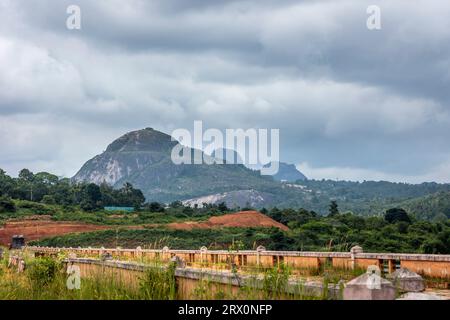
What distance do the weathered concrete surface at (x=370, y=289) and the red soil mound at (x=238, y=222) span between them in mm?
76446

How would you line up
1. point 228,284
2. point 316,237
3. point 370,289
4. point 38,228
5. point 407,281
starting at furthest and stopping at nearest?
point 38,228
point 316,237
point 407,281
point 228,284
point 370,289

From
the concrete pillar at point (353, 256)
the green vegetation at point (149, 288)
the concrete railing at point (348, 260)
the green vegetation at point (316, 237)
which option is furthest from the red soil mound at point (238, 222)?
the green vegetation at point (149, 288)

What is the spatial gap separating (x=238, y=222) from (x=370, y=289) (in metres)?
85.4

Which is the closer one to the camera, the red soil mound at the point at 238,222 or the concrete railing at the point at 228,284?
the concrete railing at the point at 228,284

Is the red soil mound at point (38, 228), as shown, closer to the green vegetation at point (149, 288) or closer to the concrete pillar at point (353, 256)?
the green vegetation at point (149, 288)

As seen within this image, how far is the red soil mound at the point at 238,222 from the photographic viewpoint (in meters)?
85.6

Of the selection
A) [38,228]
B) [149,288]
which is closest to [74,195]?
[38,228]

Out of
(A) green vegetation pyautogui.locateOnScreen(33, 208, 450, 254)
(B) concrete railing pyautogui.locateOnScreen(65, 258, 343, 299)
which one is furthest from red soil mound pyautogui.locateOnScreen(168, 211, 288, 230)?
(B) concrete railing pyautogui.locateOnScreen(65, 258, 343, 299)

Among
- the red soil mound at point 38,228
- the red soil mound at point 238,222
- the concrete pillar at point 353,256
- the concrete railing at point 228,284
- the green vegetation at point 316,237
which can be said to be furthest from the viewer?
the red soil mound at point 238,222

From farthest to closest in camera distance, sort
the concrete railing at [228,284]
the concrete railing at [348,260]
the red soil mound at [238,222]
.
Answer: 1. the red soil mound at [238,222]
2. the concrete railing at [348,260]
3. the concrete railing at [228,284]

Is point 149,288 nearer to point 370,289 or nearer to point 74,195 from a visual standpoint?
point 370,289

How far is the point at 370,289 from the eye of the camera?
7008 millimetres
